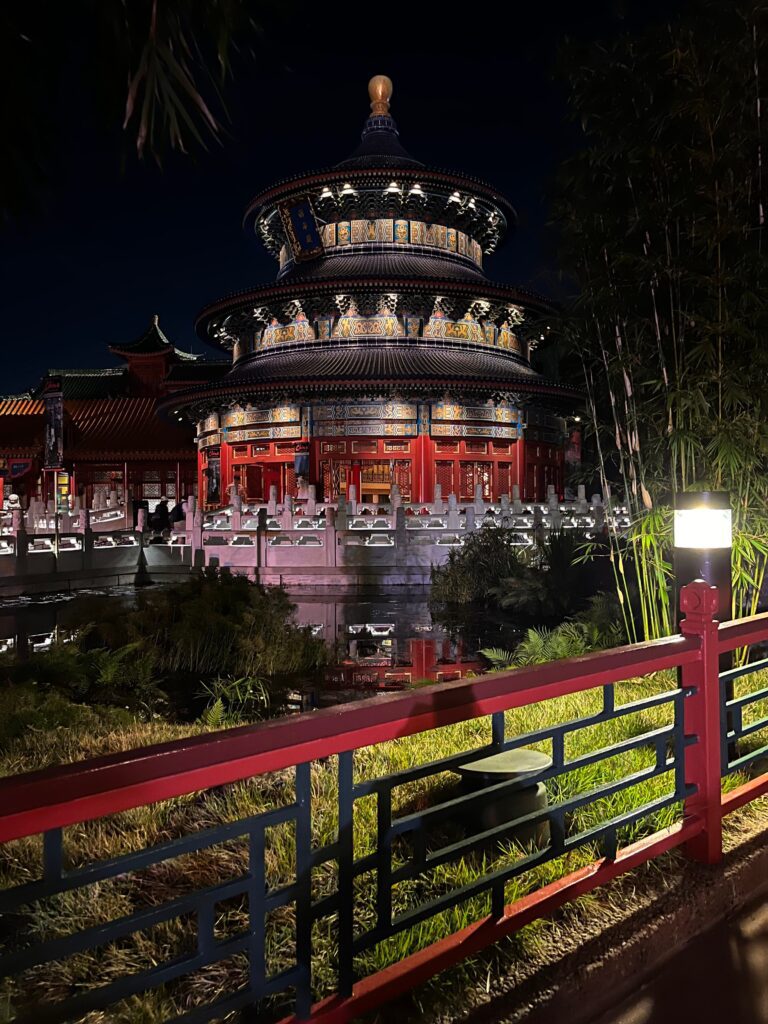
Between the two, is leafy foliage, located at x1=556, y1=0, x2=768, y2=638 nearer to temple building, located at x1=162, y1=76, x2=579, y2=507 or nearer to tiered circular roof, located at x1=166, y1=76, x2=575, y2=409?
temple building, located at x1=162, y1=76, x2=579, y2=507

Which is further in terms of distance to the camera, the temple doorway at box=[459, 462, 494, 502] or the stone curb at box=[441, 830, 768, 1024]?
the temple doorway at box=[459, 462, 494, 502]

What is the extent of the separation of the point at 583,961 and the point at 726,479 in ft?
14.4

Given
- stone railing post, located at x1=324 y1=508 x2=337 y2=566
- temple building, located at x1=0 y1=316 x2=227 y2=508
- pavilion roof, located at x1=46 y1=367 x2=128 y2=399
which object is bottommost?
stone railing post, located at x1=324 y1=508 x2=337 y2=566

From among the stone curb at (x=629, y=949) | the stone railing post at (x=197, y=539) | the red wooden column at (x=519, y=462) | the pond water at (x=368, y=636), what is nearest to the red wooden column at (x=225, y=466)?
the stone railing post at (x=197, y=539)

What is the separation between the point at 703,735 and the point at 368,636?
8642mm

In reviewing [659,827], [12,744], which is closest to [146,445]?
[12,744]

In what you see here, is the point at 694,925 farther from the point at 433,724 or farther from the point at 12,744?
the point at 12,744

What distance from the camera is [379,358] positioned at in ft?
85.0

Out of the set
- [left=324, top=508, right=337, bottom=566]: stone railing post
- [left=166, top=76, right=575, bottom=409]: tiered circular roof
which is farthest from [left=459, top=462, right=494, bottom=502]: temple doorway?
[left=324, top=508, right=337, bottom=566]: stone railing post

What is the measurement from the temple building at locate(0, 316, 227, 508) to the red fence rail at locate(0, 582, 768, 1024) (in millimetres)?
29976

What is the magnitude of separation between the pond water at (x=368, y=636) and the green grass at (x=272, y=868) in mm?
3161

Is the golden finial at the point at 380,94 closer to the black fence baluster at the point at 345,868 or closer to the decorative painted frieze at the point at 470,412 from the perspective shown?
the decorative painted frieze at the point at 470,412

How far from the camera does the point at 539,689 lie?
2.71 m

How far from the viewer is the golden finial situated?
30.4m
